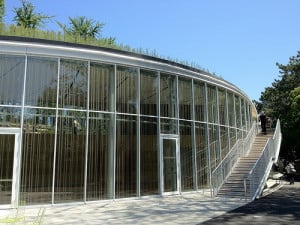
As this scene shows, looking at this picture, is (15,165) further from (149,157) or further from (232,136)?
(232,136)

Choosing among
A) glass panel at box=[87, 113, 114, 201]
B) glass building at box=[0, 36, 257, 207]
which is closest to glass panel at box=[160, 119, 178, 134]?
glass building at box=[0, 36, 257, 207]

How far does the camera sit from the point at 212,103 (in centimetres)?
1867

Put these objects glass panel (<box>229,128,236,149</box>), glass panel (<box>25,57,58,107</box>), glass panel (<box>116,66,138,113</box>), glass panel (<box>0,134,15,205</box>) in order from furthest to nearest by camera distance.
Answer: glass panel (<box>229,128,236,149</box>) < glass panel (<box>116,66,138,113</box>) < glass panel (<box>25,57,58,107</box>) < glass panel (<box>0,134,15,205</box>)

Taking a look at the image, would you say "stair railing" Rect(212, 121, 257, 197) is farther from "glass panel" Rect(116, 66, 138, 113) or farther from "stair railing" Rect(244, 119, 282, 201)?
"glass panel" Rect(116, 66, 138, 113)

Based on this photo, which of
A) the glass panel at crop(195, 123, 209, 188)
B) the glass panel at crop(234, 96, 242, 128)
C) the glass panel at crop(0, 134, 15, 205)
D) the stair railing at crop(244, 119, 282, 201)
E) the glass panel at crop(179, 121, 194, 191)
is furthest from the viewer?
the glass panel at crop(234, 96, 242, 128)

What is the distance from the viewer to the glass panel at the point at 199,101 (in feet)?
57.4

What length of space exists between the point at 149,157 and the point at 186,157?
2.35 metres

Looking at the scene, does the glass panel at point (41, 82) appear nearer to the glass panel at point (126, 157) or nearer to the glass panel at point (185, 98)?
the glass panel at point (126, 157)

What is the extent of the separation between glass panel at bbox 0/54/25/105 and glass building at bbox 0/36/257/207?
3cm

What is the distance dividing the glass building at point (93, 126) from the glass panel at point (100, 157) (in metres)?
0.04

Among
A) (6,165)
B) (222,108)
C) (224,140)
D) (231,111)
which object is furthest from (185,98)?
(6,165)

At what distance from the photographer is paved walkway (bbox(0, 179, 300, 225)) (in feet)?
31.8

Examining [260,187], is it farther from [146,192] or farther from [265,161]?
[146,192]

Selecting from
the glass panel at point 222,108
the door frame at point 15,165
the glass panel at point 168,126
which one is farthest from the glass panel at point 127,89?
the glass panel at point 222,108
